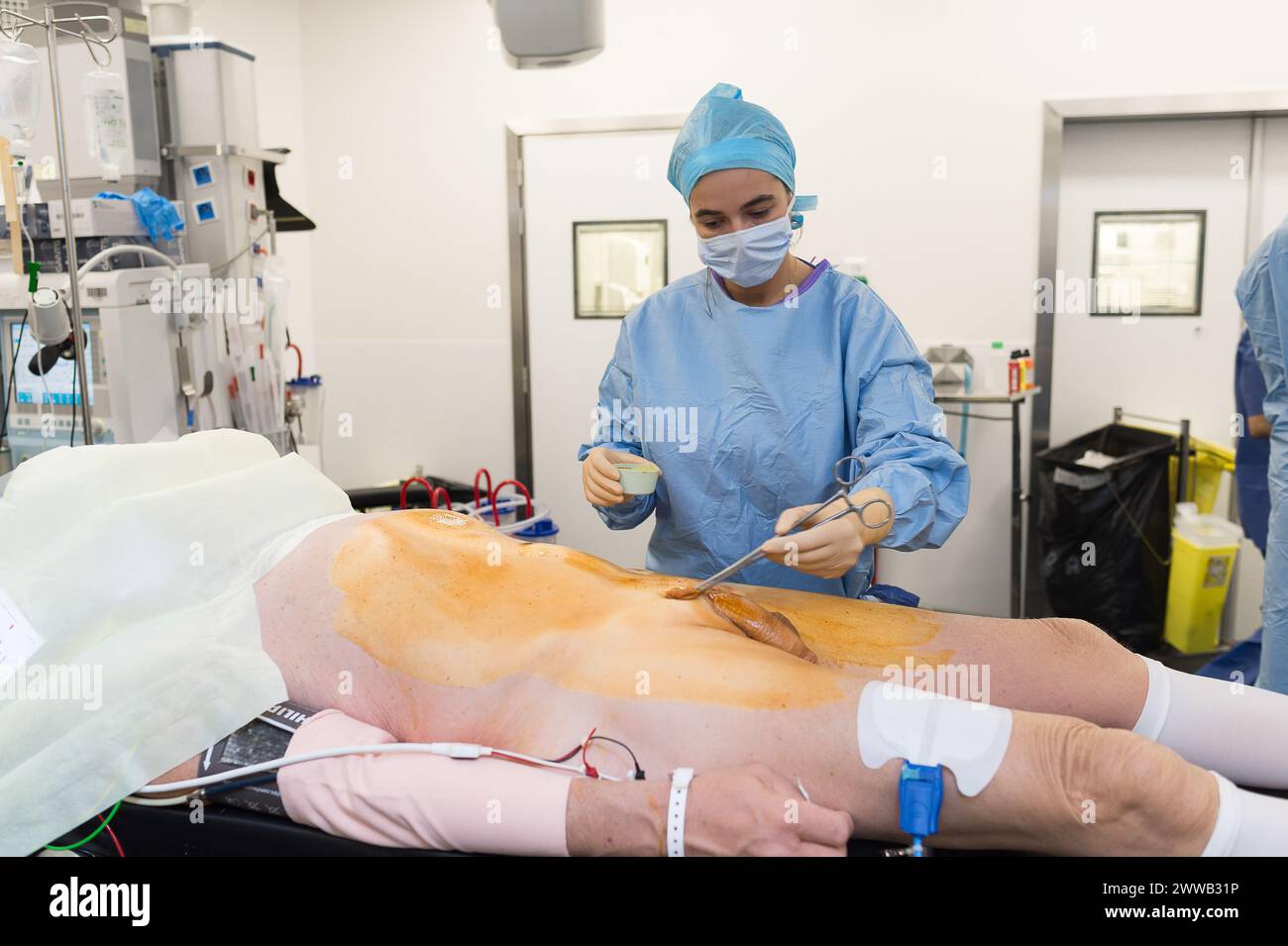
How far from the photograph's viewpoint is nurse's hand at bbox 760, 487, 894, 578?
1.33 metres

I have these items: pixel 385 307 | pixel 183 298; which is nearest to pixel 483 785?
pixel 183 298

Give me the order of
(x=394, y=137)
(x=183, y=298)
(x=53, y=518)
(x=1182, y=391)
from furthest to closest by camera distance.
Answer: (x=394, y=137)
(x=1182, y=391)
(x=183, y=298)
(x=53, y=518)

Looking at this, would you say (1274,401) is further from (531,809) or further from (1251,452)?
(531,809)

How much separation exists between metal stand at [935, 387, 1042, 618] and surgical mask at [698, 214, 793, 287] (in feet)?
6.39

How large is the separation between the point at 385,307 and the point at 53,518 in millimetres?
2803

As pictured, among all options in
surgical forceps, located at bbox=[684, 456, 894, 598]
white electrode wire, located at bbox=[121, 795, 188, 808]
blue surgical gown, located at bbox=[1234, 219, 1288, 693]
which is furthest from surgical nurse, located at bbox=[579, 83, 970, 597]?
blue surgical gown, located at bbox=[1234, 219, 1288, 693]

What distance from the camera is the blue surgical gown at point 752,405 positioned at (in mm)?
1643

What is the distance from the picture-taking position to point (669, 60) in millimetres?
3773

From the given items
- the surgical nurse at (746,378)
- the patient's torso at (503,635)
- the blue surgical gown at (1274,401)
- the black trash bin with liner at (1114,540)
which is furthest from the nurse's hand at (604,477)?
the black trash bin with liner at (1114,540)

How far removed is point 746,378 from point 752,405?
5 cm

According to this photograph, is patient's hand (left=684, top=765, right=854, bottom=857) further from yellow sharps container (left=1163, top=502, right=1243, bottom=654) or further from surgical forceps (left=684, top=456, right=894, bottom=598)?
yellow sharps container (left=1163, top=502, right=1243, bottom=654)

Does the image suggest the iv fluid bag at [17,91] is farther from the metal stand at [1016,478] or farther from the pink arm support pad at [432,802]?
the metal stand at [1016,478]

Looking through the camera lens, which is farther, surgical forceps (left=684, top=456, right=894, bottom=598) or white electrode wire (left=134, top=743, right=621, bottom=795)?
surgical forceps (left=684, top=456, right=894, bottom=598)

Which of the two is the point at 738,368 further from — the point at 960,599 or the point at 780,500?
the point at 960,599
